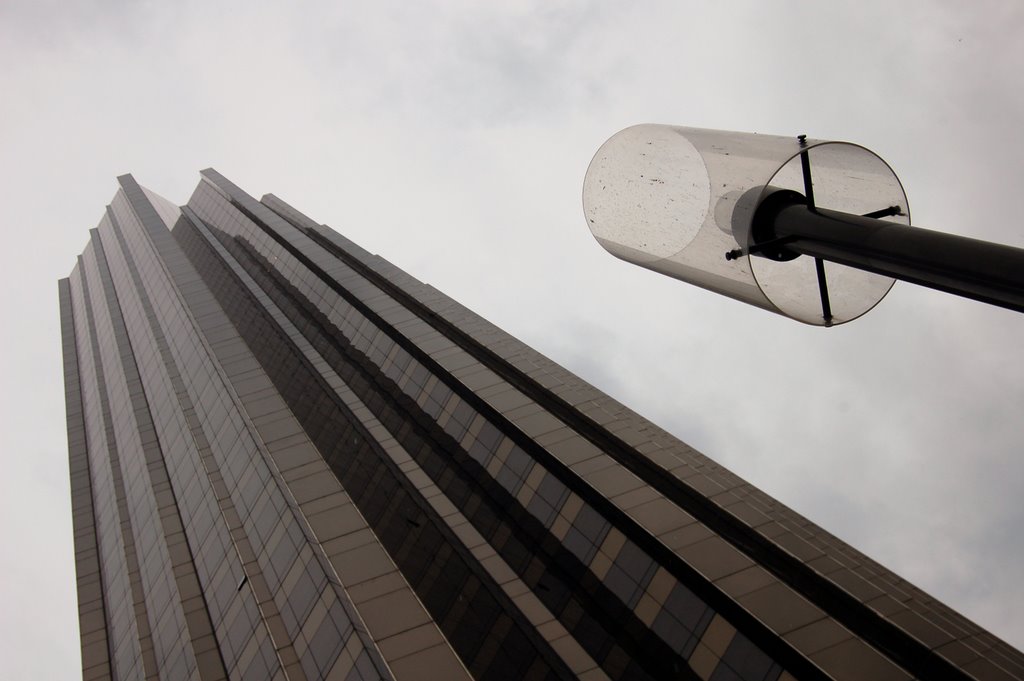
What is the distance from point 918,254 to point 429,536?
36000 millimetres

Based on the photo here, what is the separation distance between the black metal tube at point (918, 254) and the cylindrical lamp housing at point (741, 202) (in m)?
0.58

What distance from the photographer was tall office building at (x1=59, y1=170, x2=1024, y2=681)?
2500cm

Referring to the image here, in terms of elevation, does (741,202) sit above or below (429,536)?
below

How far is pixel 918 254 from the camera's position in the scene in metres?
3.96

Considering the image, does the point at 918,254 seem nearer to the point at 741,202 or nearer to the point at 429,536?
the point at 741,202

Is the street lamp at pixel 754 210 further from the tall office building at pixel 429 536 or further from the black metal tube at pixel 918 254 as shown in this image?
the tall office building at pixel 429 536

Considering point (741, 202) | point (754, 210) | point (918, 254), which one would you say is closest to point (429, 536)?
point (741, 202)

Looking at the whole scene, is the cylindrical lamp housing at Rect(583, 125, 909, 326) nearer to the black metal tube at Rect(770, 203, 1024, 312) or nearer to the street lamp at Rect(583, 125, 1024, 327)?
the street lamp at Rect(583, 125, 1024, 327)

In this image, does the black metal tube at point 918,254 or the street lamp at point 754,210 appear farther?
the street lamp at point 754,210

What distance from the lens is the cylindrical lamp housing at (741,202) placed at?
210 inches

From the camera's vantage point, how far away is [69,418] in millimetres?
88875

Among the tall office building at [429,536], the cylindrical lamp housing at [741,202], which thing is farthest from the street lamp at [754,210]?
the tall office building at [429,536]

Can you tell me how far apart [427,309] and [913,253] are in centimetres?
5841

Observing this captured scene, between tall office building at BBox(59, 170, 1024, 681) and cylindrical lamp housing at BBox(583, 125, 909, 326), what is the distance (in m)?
19.6
